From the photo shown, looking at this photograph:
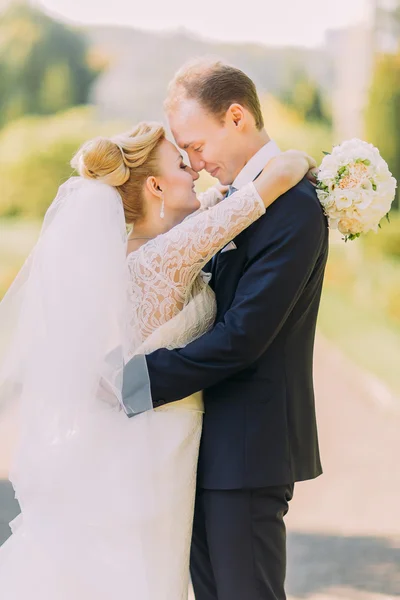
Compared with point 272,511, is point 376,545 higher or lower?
lower

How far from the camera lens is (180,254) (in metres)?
2.69

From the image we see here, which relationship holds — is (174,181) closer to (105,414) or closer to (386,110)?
(105,414)

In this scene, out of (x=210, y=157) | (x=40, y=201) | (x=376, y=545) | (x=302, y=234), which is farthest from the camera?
(x=40, y=201)

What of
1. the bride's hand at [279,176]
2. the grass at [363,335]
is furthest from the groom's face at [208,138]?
the grass at [363,335]

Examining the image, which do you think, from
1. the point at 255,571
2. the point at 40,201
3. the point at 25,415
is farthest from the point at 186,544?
the point at 40,201

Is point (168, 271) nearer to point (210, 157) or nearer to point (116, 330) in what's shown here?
point (116, 330)

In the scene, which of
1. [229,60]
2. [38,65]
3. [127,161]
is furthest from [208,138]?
[38,65]

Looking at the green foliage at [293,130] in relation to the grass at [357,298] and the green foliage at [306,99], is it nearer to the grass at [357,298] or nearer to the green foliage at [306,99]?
the green foliage at [306,99]

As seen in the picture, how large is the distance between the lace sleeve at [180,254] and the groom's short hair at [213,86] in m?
0.32

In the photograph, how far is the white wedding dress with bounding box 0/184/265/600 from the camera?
8.87 feet

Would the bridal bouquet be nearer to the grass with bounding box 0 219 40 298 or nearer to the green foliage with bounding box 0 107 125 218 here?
the grass with bounding box 0 219 40 298

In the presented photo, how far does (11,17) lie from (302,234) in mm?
18211

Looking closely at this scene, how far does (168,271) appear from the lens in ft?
8.91

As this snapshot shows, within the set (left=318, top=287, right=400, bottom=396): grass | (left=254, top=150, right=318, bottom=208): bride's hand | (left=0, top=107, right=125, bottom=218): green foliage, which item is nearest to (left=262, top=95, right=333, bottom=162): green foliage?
(left=318, top=287, right=400, bottom=396): grass
